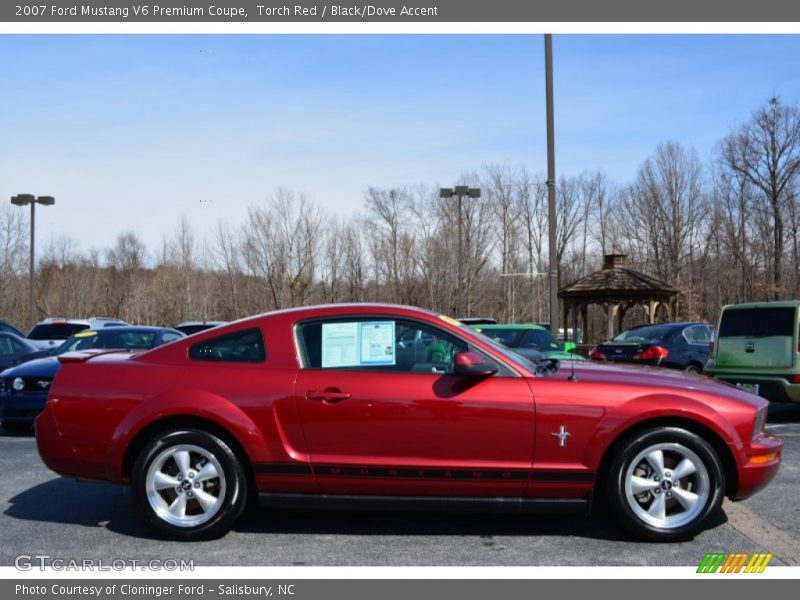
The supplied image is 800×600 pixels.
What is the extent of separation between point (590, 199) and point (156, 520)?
160 feet

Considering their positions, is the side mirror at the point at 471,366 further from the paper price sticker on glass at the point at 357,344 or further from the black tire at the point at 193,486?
the black tire at the point at 193,486

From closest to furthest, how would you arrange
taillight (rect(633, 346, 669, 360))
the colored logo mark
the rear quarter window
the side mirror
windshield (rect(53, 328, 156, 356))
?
1. the colored logo mark
2. the side mirror
3. the rear quarter window
4. windshield (rect(53, 328, 156, 356))
5. taillight (rect(633, 346, 669, 360))

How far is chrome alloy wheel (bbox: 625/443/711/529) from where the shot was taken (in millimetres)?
4586

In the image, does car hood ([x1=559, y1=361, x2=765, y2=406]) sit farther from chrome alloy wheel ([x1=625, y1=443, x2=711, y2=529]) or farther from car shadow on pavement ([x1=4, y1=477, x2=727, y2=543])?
car shadow on pavement ([x1=4, y1=477, x2=727, y2=543])

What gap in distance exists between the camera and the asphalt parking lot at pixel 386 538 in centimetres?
437

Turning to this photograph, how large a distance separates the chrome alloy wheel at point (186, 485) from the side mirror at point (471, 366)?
1.68m

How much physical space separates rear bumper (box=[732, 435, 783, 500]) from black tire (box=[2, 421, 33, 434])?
8681 mm

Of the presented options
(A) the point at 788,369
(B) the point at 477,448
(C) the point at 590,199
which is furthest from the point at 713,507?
(C) the point at 590,199

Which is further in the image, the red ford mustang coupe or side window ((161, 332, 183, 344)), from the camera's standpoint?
side window ((161, 332, 183, 344))

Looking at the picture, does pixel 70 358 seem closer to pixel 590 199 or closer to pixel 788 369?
pixel 788 369

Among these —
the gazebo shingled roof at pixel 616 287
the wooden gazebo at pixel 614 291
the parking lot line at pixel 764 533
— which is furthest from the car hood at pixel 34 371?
the gazebo shingled roof at pixel 616 287

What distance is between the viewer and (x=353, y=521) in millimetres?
5129

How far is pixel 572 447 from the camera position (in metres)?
4.56

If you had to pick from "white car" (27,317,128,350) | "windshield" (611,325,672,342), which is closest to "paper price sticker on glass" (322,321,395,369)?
"windshield" (611,325,672,342)
